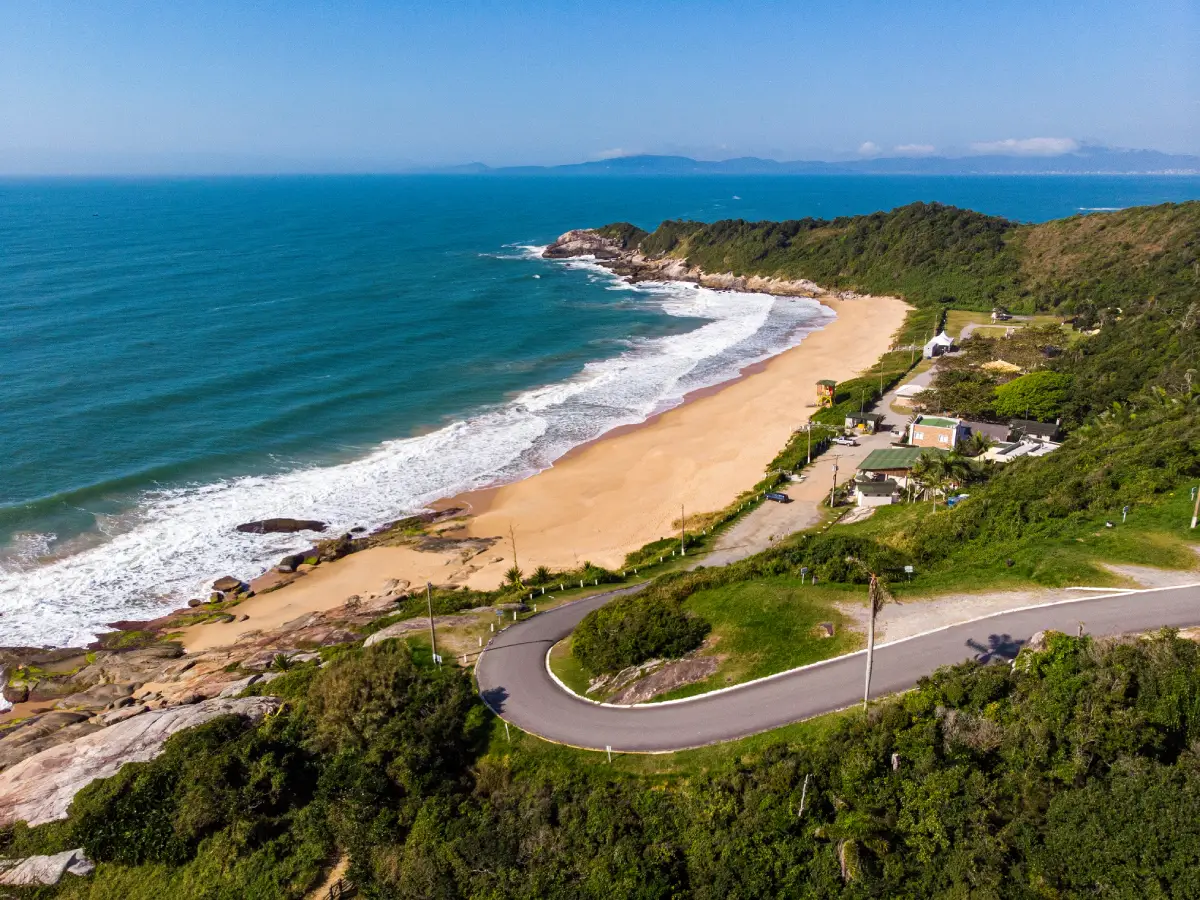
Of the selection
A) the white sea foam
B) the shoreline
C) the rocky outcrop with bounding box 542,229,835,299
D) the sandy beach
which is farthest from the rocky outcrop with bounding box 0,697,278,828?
the rocky outcrop with bounding box 542,229,835,299

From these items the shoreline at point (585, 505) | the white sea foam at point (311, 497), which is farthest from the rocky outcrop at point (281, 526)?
the shoreline at point (585, 505)

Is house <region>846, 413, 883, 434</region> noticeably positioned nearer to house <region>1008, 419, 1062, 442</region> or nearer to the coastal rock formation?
house <region>1008, 419, 1062, 442</region>

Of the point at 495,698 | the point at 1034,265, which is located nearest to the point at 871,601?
the point at 495,698

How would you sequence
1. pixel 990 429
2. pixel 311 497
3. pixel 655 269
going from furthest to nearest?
pixel 655 269
pixel 990 429
pixel 311 497

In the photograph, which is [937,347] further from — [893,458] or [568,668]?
[568,668]

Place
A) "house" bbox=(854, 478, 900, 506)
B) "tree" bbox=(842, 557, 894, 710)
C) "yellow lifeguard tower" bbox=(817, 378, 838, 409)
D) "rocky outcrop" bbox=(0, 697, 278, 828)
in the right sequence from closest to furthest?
"tree" bbox=(842, 557, 894, 710), "rocky outcrop" bbox=(0, 697, 278, 828), "house" bbox=(854, 478, 900, 506), "yellow lifeguard tower" bbox=(817, 378, 838, 409)

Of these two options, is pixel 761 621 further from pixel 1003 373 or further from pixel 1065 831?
pixel 1003 373

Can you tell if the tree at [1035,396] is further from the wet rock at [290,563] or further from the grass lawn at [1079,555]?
the wet rock at [290,563]
